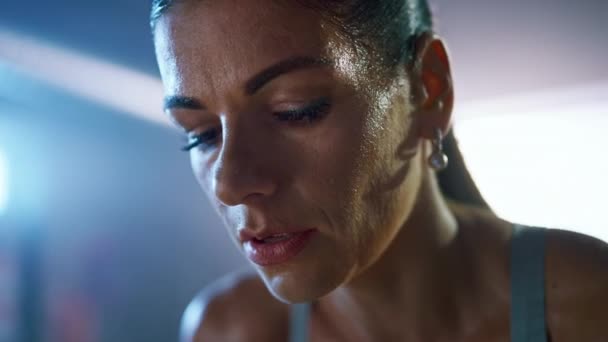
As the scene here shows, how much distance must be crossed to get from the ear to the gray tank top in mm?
179

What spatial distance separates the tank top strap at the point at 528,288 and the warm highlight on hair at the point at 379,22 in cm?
28

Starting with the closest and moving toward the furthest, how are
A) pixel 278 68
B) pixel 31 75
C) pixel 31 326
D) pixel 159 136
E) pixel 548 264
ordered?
1. pixel 278 68
2. pixel 548 264
3. pixel 31 75
4. pixel 31 326
5. pixel 159 136

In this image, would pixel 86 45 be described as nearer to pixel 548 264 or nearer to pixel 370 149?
pixel 370 149

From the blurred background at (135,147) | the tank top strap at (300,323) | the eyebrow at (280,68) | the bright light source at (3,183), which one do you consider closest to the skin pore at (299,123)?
the eyebrow at (280,68)

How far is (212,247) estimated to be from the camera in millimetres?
1338

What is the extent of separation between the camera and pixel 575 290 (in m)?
0.66

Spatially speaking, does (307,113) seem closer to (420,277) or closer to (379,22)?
(379,22)

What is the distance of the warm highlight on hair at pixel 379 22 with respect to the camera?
0.58 m

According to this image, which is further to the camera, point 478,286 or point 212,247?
point 212,247

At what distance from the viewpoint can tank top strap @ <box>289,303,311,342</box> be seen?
0.81 meters

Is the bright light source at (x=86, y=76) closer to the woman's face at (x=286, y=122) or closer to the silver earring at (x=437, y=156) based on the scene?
the woman's face at (x=286, y=122)

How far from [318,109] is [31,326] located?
87 centimetres

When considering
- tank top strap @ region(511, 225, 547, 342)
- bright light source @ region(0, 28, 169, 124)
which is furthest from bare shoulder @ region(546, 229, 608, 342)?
bright light source @ region(0, 28, 169, 124)

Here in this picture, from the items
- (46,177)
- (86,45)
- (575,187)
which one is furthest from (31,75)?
(575,187)
